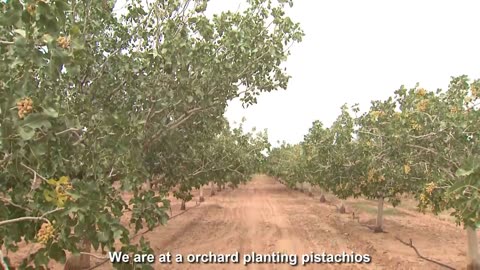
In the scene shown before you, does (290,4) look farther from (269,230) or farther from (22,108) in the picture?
(269,230)

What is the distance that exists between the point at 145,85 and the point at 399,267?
356 inches

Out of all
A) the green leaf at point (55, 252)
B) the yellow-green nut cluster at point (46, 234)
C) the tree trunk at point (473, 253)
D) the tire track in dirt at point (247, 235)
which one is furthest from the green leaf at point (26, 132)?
the tree trunk at point (473, 253)

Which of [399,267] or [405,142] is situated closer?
[405,142]

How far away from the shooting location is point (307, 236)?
55.8 ft

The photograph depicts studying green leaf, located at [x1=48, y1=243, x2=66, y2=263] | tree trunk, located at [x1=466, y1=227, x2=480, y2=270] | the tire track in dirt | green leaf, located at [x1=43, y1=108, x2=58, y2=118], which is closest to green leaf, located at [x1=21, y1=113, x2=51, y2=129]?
green leaf, located at [x1=43, y1=108, x2=58, y2=118]

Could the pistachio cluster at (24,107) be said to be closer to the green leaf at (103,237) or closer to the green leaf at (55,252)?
the green leaf at (55,252)

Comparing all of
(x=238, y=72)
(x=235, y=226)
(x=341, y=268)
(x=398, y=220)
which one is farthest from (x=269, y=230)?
(x=238, y=72)

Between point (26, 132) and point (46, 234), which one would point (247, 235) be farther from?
point (26, 132)

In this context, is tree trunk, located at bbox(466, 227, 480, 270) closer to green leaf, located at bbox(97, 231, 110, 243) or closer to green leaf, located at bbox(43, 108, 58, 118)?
green leaf, located at bbox(97, 231, 110, 243)

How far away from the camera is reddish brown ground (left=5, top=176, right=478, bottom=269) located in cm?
1327

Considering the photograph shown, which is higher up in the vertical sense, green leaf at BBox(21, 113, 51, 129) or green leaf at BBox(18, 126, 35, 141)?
green leaf at BBox(21, 113, 51, 129)

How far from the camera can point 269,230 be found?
18.3 meters

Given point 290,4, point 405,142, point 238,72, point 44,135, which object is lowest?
point 44,135

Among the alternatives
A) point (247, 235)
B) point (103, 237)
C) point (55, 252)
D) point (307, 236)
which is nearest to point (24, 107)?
point (55, 252)
